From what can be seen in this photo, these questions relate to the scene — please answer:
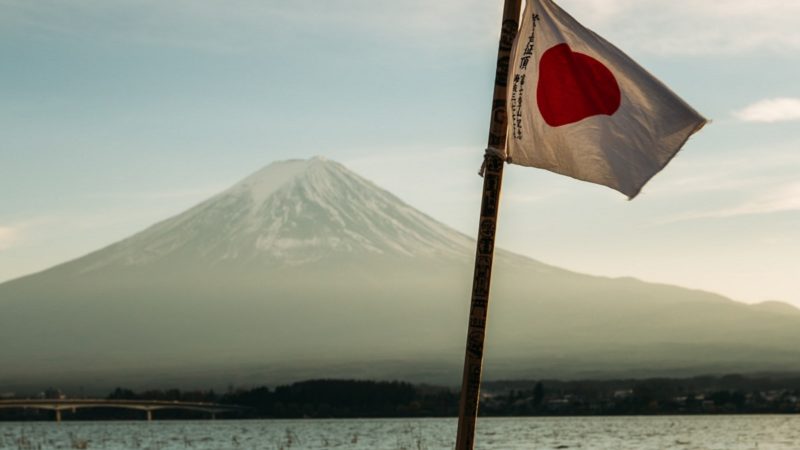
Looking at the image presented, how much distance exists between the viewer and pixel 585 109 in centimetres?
932

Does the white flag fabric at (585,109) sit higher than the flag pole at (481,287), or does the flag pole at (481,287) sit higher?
the white flag fabric at (585,109)

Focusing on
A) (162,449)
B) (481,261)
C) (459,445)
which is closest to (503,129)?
(481,261)

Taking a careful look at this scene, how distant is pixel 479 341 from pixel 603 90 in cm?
185

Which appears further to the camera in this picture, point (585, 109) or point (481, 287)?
point (585, 109)

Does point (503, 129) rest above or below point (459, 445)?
above

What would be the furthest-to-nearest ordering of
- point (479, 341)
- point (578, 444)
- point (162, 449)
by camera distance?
point (162, 449) < point (578, 444) < point (479, 341)

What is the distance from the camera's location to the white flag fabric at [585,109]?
9.15m

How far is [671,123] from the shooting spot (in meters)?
9.12

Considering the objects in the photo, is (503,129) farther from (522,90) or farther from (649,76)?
(649,76)

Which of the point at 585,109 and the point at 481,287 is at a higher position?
the point at 585,109

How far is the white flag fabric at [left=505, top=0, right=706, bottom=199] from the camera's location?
9.15 metres

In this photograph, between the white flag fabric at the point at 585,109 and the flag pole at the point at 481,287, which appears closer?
the flag pole at the point at 481,287

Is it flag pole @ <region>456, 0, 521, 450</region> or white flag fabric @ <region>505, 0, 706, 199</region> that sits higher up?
white flag fabric @ <region>505, 0, 706, 199</region>

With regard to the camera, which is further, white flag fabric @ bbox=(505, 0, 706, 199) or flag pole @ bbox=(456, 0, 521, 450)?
white flag fabric @ bbox=(505, 0, 706, 199)
